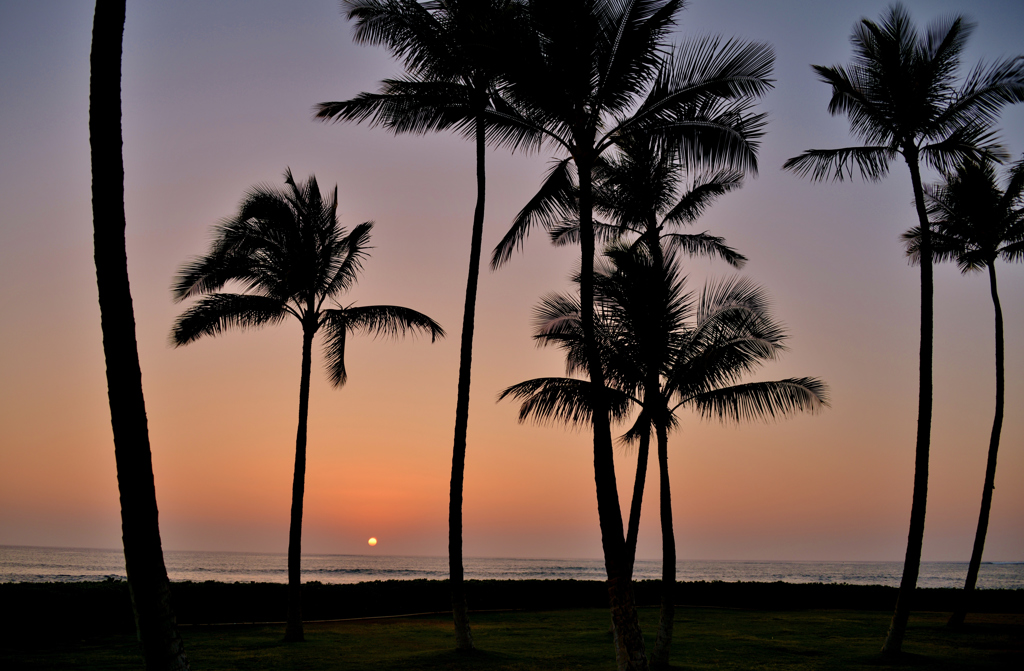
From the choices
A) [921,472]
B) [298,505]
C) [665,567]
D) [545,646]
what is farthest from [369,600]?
[921,472]

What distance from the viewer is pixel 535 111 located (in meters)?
11.1

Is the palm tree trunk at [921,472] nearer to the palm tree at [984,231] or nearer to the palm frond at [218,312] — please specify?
the palm tree at [984,231]

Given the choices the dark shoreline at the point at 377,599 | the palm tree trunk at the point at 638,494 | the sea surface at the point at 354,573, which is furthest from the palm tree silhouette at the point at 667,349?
the sea surface at the point at 354,573

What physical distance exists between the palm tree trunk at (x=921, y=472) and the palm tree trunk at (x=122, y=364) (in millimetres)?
12455

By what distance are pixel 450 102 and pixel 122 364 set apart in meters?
9.10

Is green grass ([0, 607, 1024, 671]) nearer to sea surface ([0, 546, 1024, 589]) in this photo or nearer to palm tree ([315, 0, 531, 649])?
palm tree ([315, 0, 531, 649])

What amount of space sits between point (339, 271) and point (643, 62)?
348 inches

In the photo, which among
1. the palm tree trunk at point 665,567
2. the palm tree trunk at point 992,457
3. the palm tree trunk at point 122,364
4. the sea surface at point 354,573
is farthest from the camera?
the sea surface at point 354,573

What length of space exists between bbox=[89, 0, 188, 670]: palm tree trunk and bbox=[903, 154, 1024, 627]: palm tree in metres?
17.0

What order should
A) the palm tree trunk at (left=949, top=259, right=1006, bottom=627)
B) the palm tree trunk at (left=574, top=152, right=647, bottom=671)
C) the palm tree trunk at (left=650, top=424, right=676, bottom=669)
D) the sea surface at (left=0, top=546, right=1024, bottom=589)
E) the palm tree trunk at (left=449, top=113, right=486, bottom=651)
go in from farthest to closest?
the sea surface at (left=0, top=546, right=1024, bottom=589)
the palm tree trunk at (left=949, top=259, right=1006, bottom=627)
the palm tree trunk at (left=449, top=113, right=486, bottom=651)
the palm tree trunk at (left=650, top=424, right=676, bottom=669)
the palm tree trunk at (left=574, top=152, right=647, bottom=671)

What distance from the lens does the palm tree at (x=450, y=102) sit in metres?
12.4

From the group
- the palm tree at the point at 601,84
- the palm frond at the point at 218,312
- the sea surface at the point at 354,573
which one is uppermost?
the palm tree at the point at 601,84

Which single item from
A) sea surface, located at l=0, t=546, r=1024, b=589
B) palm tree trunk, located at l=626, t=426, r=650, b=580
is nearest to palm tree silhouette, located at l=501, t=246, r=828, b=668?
palm tree trunk, located at l=626, t=426, r=650, b=580

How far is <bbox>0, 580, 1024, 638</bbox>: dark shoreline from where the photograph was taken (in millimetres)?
15305
